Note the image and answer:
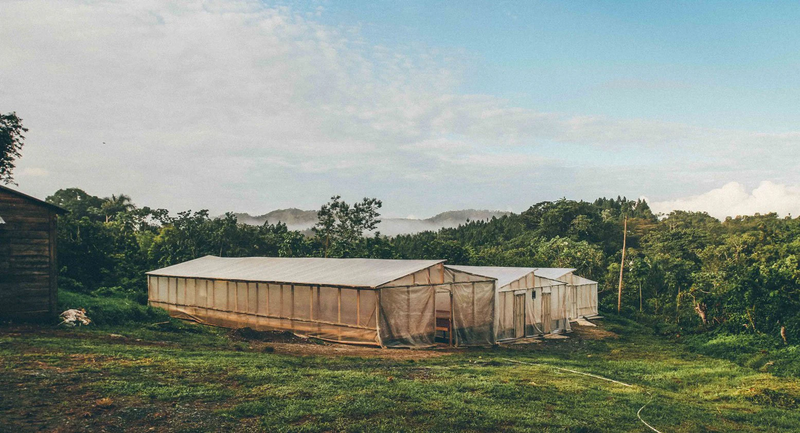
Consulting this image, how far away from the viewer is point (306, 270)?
2653 cm

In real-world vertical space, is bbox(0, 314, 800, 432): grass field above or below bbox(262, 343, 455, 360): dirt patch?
above

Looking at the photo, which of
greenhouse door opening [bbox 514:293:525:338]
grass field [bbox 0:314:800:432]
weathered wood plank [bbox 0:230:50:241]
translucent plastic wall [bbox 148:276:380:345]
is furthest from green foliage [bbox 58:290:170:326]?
greenhouse door opening [bbox 514:293:525:338]

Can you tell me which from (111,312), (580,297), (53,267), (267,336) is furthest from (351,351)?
(580,297)

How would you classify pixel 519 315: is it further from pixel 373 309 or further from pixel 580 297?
pixel 580 297

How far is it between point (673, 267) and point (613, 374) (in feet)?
84.7

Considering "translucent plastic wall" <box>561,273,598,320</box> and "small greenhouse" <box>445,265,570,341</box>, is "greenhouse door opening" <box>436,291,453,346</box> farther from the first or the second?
"translucent plastic wall" <box>561,273,598,320</box>

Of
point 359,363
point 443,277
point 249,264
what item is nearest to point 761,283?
point 443,277

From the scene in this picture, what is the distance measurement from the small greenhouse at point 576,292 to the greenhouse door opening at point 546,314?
14.2 ft

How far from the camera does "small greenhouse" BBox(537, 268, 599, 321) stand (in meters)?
33.4

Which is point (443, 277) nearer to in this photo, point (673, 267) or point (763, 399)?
point (763, 399)

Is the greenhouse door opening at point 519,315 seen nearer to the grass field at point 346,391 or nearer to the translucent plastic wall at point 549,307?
the translucent plastic wall at point 549,307

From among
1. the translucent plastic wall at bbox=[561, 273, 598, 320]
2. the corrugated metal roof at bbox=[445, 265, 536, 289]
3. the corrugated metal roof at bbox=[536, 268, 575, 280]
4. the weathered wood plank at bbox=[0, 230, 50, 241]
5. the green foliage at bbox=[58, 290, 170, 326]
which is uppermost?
the weathered wood plank at bbox=[0, 230, 50, 241]

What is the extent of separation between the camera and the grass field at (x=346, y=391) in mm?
8992

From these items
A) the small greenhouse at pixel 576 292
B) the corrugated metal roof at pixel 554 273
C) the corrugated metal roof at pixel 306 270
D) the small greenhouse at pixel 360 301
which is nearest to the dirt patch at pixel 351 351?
the small greenhouse at pixel 360 301
